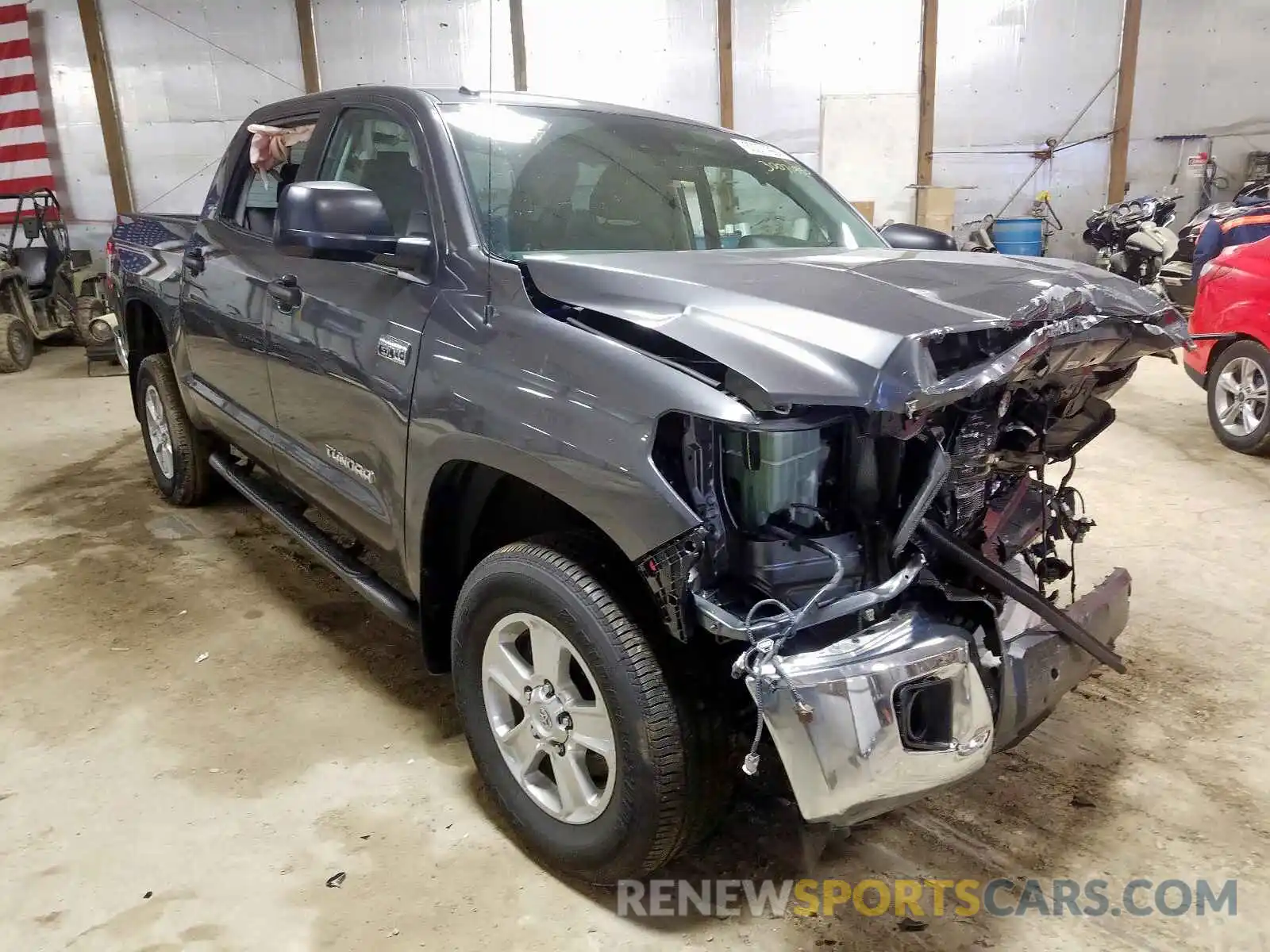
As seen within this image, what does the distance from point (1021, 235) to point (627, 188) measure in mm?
8419

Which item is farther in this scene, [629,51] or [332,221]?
[629,51]

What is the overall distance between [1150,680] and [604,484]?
2.12 metres

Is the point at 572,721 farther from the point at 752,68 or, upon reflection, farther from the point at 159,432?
the point at 752,68

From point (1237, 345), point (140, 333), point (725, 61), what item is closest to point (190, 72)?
point (725, 61)

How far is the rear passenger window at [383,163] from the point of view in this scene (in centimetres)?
230

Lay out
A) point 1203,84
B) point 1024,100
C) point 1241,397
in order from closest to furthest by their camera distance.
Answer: point 1241,397 < point 1203,84 < point 1024,100

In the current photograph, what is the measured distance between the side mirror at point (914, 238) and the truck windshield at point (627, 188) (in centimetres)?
16

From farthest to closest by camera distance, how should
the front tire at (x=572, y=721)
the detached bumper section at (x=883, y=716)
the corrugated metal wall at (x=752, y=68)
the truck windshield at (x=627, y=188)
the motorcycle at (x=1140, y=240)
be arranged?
the corrugated metal wall at (x=752, y=68) < the motorcycle at (x=1140, y=240) < the truck windshield at (x=627, y=188) < the front tire at (x=572, y=721) < the detached bumper section at (x=883, y=716)

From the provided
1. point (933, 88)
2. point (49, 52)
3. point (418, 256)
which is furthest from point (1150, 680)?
point (49, 52)

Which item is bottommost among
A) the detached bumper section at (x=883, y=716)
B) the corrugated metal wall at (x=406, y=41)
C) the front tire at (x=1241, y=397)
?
the front tire at (x=1241, y=397)

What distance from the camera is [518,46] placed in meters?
10.1

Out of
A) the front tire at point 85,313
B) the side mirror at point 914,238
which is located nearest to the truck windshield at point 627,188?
the side mirror at point 914,238

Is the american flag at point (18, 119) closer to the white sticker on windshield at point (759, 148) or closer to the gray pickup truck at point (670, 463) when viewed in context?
the gray pickup truck at point (670, 463)

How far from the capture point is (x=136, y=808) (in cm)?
221
